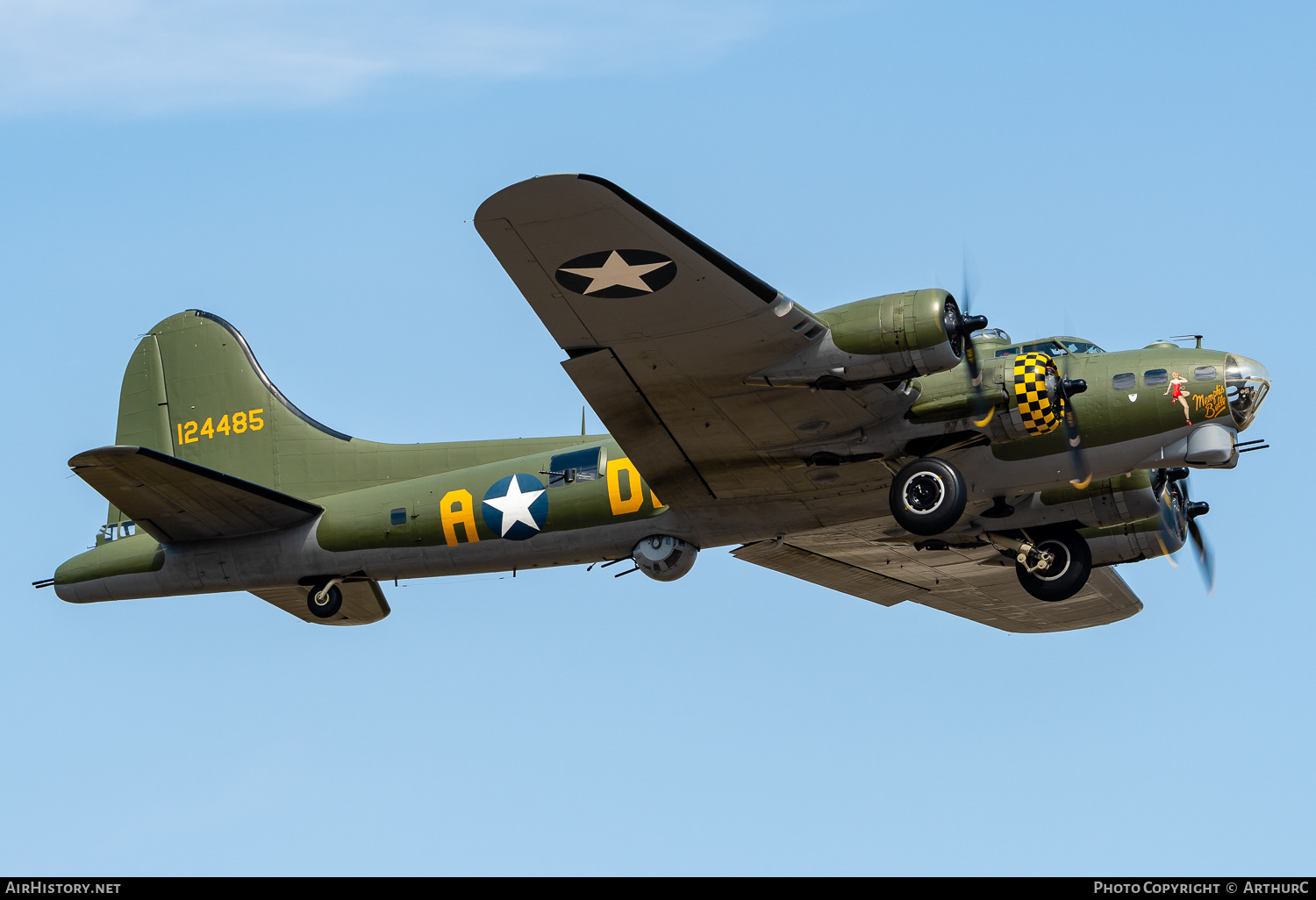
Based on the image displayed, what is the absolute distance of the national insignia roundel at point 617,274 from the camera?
588 inches

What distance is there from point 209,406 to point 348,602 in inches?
166

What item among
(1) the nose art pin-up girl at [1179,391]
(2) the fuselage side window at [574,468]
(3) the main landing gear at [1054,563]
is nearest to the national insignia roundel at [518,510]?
(2) the fuselage side window at [574,468]

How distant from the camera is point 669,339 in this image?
1619 cm

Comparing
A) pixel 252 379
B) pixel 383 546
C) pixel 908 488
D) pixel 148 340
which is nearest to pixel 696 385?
pixel 908 488

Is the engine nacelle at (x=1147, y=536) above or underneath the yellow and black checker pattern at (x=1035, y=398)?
underneath

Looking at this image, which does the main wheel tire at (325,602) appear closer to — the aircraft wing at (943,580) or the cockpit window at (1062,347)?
the aircraft wing at (943,580)

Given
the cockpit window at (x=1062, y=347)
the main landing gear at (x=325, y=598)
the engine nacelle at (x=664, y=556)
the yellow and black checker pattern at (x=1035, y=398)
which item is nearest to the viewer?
the yellow and black checker pattern at (x=1035, y=398)

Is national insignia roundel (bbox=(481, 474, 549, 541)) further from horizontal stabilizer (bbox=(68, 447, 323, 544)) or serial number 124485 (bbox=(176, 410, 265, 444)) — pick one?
serial number 124485 (bbox=(176, 410, 265, 444))

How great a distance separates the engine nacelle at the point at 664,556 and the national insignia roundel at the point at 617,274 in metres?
4.45

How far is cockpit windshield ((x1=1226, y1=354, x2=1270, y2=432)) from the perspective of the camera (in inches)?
674

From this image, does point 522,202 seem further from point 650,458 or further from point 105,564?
point 105,564

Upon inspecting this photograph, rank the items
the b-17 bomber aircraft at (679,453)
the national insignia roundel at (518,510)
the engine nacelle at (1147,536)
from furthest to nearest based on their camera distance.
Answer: the engine nacelle at (1147,536)
the national insignia roundel at (518,510)
the b-17 bomber aircraft at (679,453)

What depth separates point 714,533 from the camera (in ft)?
62.4

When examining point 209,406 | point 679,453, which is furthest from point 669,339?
point 209,406
